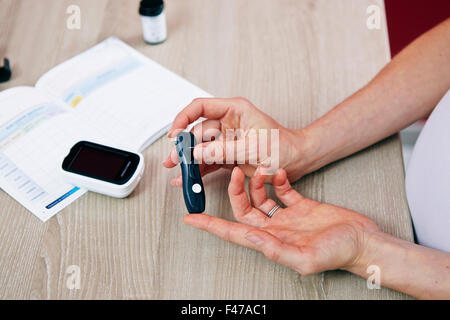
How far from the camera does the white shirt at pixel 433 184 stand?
0.77m

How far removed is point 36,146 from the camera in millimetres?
911

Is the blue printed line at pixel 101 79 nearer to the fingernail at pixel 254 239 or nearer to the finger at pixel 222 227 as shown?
the finger at pixel 222 227

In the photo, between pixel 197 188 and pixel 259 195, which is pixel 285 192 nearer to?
pixel 259 195

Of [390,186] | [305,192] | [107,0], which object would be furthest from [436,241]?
[107,0]

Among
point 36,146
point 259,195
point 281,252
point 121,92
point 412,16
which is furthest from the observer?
point 412,16

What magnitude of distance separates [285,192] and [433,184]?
0.91ft

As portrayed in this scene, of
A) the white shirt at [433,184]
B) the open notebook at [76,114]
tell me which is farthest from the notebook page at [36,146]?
the white shirt at [433,184]
